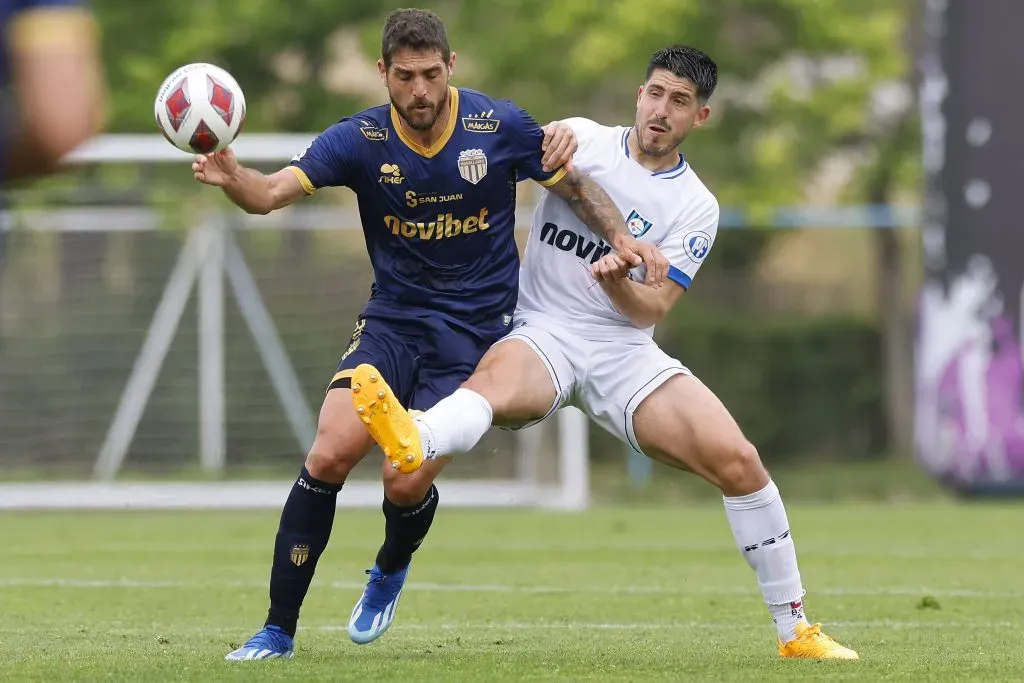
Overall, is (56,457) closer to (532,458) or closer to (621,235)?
(532,458)

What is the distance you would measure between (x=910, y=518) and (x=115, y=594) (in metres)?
7.64

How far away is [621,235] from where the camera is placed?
7305 mm

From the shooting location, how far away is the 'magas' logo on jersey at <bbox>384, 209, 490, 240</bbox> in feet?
23.6

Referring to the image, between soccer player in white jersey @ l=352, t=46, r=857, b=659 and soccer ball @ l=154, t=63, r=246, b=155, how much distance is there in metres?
1.21

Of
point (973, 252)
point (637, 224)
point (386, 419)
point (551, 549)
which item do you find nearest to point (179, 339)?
point (551, 549)

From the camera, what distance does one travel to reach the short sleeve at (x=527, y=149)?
24.1 ft

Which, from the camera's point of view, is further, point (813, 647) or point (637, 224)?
point (637, 224)

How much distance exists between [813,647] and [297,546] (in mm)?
2019

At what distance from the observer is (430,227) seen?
7.21 m

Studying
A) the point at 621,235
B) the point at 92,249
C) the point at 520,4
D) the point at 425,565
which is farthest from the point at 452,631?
the point at 520,4

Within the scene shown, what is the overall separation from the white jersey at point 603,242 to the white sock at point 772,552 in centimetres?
90

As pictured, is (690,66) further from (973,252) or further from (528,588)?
(973,252)

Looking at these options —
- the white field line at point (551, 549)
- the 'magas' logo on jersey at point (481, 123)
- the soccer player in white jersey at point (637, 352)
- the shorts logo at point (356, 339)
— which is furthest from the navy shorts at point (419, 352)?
the white field line at point (551, 549)

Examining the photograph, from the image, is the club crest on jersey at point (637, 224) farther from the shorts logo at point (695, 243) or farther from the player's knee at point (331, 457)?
the player's knee at point (331, 457)
